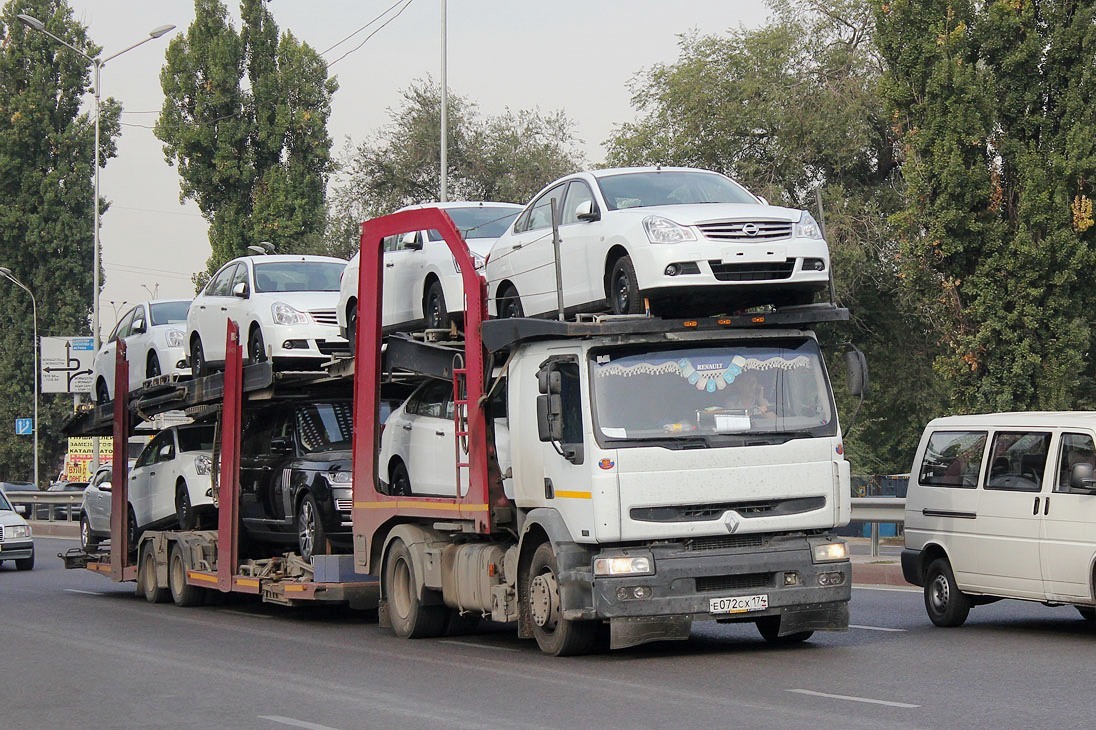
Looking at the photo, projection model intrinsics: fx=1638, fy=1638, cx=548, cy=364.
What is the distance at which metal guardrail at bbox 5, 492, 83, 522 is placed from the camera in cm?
4038

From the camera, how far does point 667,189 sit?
12.8 metres

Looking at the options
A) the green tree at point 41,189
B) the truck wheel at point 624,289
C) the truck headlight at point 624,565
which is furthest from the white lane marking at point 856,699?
the green tree at point 41,189

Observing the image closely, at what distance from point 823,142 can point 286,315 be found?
21942mm

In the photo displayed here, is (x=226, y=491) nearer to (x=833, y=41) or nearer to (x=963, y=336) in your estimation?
(x=963, y=336)

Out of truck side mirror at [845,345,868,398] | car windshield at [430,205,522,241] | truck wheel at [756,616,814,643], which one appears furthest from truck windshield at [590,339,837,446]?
car windshield at [430,205,522,241]

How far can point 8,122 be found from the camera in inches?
2422

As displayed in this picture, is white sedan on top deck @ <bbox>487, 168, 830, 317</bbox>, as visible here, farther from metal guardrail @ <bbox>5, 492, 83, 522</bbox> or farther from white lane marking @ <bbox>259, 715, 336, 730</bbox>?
metal guardrail @ <bbox>5, 492, 83, 522</bbox>

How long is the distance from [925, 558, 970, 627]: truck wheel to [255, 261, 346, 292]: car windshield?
7302 mm

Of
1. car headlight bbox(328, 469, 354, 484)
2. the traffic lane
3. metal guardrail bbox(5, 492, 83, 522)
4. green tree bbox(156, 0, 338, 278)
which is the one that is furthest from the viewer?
green tree bbox(156, 0, 338, 278)

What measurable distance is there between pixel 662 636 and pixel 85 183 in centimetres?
5541

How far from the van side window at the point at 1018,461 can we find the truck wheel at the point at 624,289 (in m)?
3.67

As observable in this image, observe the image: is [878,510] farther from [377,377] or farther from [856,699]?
[856,699]

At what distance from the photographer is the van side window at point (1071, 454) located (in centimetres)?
1270

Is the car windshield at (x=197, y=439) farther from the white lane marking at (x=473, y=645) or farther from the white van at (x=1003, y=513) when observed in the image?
the white van at (x=1003, y=513)
